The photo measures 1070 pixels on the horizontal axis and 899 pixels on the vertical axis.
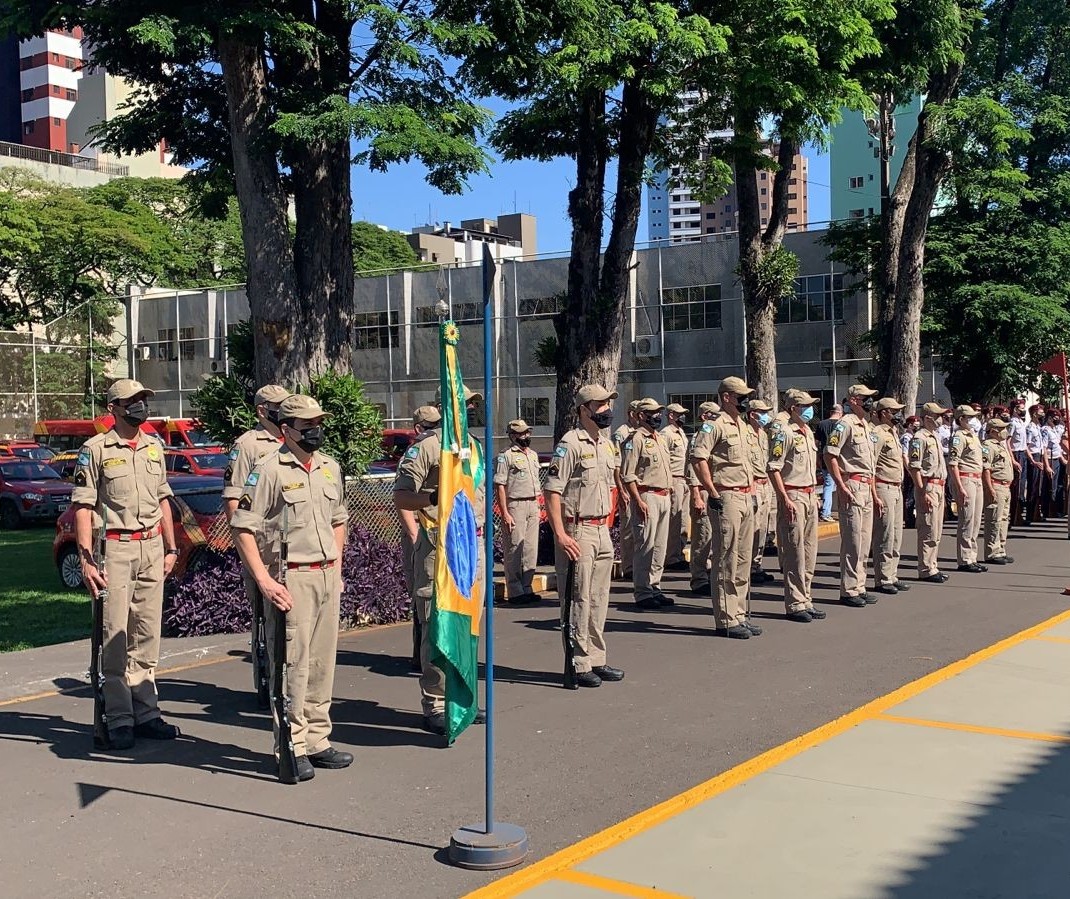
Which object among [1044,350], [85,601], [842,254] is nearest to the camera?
[85,601]

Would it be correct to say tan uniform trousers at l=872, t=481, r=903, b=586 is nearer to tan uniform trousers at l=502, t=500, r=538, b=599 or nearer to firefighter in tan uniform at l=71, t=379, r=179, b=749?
tan uniform trousers at l=502, t=500, r=538, b=599

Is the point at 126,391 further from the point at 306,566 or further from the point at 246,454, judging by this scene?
the point at 306,566

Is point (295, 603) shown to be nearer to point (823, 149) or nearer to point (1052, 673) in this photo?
point (1052, 673)

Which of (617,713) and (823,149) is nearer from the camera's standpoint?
(617,713)

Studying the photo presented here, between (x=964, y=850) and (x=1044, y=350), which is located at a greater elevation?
(x=1044, y=350)

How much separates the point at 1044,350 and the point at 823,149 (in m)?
12.7

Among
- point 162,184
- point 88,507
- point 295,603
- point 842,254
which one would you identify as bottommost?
point 295,603

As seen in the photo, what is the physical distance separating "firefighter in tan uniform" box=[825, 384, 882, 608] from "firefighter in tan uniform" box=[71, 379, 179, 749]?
676 centimetres

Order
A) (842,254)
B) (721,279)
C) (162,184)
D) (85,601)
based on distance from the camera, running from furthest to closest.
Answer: (162,184), (721,279), (842,254), (85,601)

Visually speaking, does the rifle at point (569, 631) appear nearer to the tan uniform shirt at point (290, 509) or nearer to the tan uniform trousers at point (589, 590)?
the tan uniform trousers at point (589, 590)

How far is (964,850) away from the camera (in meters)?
5.05

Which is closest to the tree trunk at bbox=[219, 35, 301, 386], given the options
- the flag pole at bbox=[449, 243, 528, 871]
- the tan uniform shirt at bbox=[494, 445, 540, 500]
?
the tan uniform shirt at bbox=[494, 445, 540, 500]

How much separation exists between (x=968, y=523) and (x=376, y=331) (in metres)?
Result: 38.7

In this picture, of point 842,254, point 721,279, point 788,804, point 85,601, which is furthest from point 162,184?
point 788,804
